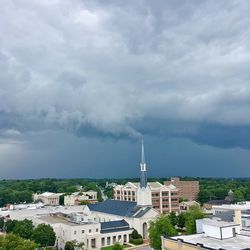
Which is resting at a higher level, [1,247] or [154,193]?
[154,193]

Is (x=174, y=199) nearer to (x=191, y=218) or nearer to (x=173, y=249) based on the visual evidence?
(x=191, y=218)

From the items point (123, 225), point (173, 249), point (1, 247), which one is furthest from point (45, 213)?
point (173, 249)

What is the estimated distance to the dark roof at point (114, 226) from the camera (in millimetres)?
71719

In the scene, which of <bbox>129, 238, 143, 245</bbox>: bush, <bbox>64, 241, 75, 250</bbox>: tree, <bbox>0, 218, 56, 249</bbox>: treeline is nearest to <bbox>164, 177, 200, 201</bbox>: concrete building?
<bbox>129, 238, 143, 245</bbox>: bush

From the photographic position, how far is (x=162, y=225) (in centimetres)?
5688

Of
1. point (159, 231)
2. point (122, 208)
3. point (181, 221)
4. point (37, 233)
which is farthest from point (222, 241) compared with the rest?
point (122, 208)

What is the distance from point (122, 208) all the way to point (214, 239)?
44.9 metres

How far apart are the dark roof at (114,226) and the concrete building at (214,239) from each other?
95.2 feet

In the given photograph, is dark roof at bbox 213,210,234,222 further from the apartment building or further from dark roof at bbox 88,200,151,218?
the apartment building

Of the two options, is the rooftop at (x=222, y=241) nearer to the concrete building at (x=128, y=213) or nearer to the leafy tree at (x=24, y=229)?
the leafy tree at (x=24, y=229)

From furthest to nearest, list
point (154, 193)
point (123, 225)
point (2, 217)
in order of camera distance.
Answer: point (154, 193) → point (2, 217) → point (123, 225)

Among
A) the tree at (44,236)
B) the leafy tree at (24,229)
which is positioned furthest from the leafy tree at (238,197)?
the leafy tree at (24,229)

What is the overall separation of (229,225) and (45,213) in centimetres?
5771

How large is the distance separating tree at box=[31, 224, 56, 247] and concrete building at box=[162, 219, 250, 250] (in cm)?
2652
